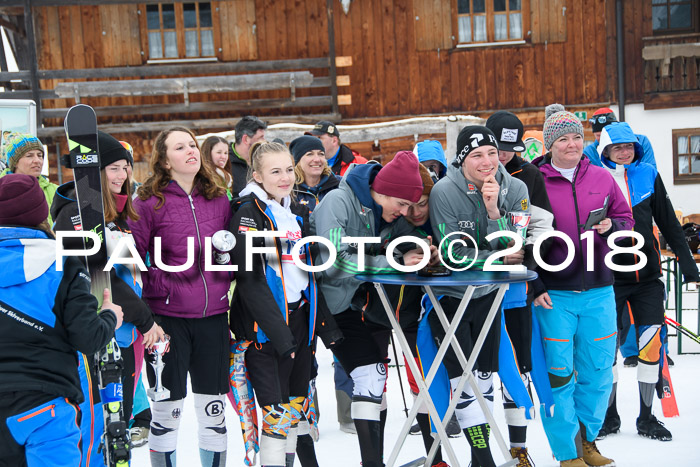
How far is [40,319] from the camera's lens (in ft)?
8.90

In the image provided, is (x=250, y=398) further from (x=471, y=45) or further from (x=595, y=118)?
(x=471, y=45)

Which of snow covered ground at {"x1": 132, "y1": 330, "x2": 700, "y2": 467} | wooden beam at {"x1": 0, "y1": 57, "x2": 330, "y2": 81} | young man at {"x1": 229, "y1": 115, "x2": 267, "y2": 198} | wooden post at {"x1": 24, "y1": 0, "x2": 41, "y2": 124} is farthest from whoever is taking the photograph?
wooden post at {"x1": 24, "y1": 0, "x2": 41, "y2": 124}

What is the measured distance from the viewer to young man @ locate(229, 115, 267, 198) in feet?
17.7

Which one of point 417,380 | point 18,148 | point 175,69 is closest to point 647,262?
point 417,380

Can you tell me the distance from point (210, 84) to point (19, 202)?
10.7m

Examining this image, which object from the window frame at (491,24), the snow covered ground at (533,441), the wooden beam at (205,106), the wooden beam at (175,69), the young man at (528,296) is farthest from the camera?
the window frame at (491,24)

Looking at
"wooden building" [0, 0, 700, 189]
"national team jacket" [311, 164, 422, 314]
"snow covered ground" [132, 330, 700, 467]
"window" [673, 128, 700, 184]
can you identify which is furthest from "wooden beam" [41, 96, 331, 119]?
"national team jacket" [311, 164, 422, 314]

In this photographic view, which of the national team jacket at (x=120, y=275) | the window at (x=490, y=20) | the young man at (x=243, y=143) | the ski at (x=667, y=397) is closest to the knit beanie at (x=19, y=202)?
the national team jacket at (x=120, y=275)

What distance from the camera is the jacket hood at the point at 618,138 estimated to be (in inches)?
183

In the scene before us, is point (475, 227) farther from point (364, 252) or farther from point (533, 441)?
point (533, 441)

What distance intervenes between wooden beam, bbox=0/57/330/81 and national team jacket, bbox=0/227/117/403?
11157 mm

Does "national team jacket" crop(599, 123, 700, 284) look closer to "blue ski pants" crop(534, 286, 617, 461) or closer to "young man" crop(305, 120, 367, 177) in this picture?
"blue ski pants" crop(534, 286, 617, 461)

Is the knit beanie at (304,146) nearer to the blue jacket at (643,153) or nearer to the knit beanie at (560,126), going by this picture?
the knit beanie at (560,126)

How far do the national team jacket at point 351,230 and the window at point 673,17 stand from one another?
523 inches
